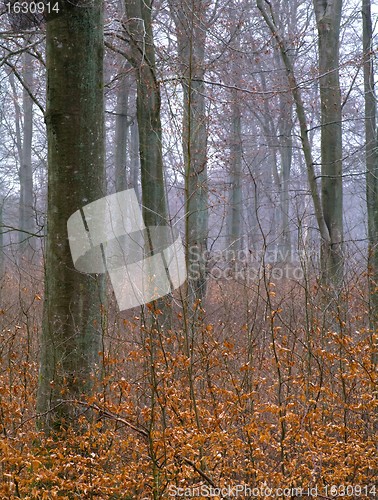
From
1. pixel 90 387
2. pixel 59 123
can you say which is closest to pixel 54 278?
pixel 90 387

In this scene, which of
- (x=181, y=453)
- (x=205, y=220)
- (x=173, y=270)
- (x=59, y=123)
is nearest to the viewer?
(x=181, y=453)

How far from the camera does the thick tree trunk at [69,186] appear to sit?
3.98 m

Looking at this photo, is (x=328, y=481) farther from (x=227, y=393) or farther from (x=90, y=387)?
(x=90, y=387)

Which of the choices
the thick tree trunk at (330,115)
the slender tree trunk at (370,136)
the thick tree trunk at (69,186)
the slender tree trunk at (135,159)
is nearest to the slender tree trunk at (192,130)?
the thick tree trunk at (69,186)

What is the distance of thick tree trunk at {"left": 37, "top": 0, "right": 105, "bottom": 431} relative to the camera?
3.98 meters

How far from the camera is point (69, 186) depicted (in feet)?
13.0


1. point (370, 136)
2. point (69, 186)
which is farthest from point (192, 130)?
point (370, 136)

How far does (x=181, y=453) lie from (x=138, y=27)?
570 centimetres

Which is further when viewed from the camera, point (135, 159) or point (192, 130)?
point (135, 159)

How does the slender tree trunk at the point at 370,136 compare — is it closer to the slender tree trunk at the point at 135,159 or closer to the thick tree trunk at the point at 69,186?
the thick tree trunk at the point at 69,186

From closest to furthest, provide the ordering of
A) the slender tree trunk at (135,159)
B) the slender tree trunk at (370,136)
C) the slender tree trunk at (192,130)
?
the slender tree trunk at (192,130) → the slender tree trunk at (370,136) → the slender tree trunk at (135,159)

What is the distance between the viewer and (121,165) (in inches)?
565

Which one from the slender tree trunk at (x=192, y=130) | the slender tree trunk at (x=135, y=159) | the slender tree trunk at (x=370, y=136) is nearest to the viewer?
the slender tree trunk at (x=192, y=130)

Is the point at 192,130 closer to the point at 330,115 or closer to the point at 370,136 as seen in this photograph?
the point at 330,115
